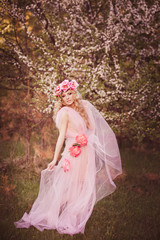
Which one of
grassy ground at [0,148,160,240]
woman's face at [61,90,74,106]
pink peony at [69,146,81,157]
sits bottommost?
grassy ground at [0,148,160,240]

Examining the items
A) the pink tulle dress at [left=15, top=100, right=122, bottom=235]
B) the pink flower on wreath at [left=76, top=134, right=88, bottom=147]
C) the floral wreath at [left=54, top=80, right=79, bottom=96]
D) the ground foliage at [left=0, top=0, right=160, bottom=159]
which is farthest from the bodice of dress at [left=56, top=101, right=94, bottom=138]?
the ground foliage at [left=0, top=0, right=160, bottom=159]

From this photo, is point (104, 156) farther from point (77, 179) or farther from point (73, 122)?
point (73, 122)

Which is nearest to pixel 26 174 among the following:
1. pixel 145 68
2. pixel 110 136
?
pixel 110 136

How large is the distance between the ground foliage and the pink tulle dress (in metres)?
2.45

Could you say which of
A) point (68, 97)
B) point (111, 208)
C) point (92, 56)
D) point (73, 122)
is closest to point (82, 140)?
point (73, 122)

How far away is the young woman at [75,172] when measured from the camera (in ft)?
10.2

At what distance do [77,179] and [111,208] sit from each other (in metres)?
1.50

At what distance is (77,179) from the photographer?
3.22 meters

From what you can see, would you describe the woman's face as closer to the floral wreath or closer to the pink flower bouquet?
the floral wreath

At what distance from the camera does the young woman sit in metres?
3.11

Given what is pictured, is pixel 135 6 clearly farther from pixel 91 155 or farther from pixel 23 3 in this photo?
pixel 91 155

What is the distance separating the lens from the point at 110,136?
3.28 meters

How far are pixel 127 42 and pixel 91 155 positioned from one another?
470cm

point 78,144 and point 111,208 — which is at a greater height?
point 78,144
